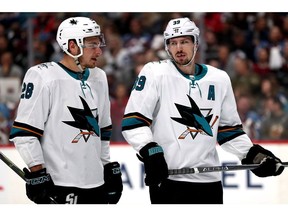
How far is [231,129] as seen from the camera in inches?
161

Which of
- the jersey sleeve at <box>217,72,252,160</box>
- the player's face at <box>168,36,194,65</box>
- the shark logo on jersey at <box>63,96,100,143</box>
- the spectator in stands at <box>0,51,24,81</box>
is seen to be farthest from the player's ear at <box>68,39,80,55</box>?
the spectator in stands at <box>0,51,24,81</box>

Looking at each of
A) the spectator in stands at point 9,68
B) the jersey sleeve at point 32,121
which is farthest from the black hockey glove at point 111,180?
the spectator in stands at point 9,68

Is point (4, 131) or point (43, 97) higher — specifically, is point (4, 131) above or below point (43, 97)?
below

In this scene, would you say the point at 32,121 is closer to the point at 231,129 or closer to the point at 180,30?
the point at 180,30

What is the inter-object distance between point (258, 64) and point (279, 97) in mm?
584

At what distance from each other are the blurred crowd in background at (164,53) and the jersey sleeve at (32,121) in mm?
2794

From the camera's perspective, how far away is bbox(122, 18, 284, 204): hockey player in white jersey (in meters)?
3.85

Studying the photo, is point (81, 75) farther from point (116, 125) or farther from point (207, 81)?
point (116, 125)

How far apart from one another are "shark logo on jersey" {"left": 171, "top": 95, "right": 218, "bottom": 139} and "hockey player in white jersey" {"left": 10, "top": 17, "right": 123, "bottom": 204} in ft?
1.31

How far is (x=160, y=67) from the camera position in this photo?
3908 millimetres

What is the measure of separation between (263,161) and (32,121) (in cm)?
116

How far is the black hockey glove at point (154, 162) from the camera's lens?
371cm

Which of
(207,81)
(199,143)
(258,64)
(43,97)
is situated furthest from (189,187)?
(258,64)

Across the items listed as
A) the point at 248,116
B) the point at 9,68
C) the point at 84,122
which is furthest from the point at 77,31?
the point at 9,68
